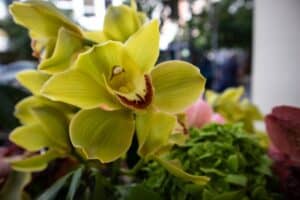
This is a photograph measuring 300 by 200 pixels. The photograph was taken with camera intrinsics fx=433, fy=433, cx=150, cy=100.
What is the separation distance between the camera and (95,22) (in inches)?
14.1

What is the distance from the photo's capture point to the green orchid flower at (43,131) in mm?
273

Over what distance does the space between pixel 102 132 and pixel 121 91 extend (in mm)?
25

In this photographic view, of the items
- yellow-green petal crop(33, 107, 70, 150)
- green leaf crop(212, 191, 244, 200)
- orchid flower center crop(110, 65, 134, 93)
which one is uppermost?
orchid flower center crop(110, 65, 134, 93)

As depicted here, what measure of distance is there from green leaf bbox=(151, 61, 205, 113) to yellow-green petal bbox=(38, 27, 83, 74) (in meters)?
0.05

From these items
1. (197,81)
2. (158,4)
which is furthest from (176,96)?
(158,4)

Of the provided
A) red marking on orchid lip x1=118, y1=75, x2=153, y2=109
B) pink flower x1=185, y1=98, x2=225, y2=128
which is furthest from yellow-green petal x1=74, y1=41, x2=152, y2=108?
pink flower x1=185, y1=98, x2=225, y2=128

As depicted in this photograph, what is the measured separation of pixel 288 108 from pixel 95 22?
0.17m

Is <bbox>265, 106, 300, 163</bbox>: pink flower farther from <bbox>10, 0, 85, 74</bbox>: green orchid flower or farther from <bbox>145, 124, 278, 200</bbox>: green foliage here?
<bbox>10, 0, 85, 74</bbox>: green orchid flower

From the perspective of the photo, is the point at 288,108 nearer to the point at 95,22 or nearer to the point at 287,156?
the point at 287,156

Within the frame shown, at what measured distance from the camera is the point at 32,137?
29cm

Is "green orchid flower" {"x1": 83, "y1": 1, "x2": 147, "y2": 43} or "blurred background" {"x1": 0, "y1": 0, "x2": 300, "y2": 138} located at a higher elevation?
"green orchid flower" {"x1": 83, "y1": 1, "x2": 147, "y2": 43}

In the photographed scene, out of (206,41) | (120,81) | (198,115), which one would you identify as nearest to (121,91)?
(120,81)

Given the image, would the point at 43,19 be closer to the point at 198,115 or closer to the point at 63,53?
the point at 63,53

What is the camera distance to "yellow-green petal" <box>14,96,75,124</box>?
0.92ft
